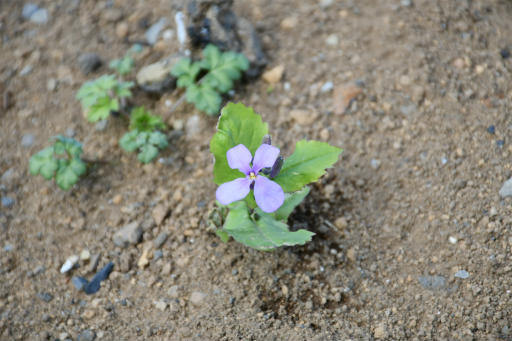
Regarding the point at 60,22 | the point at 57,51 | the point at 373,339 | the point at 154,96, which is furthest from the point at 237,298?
the point at 60,22

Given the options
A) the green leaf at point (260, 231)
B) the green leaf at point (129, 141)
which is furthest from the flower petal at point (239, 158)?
the green leaf at point (129, 141)

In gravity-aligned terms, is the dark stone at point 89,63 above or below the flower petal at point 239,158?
below

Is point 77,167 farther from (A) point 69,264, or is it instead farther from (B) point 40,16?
(B) point 40,16

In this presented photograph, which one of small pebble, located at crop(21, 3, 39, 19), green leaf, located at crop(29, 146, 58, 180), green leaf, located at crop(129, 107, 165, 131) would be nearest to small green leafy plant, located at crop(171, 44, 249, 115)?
green leaf, located at crop(129, 107, 165, 131)

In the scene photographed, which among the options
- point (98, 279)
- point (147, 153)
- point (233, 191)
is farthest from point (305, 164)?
point (98, 279)

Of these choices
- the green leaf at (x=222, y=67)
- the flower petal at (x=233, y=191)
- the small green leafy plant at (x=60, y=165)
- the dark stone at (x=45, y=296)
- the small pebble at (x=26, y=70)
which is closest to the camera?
the flower petal at (x=233, y=191)

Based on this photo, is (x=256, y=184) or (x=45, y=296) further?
(x=45, y=296)

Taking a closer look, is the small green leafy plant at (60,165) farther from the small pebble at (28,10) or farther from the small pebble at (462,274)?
the small pebble at (462,274)
